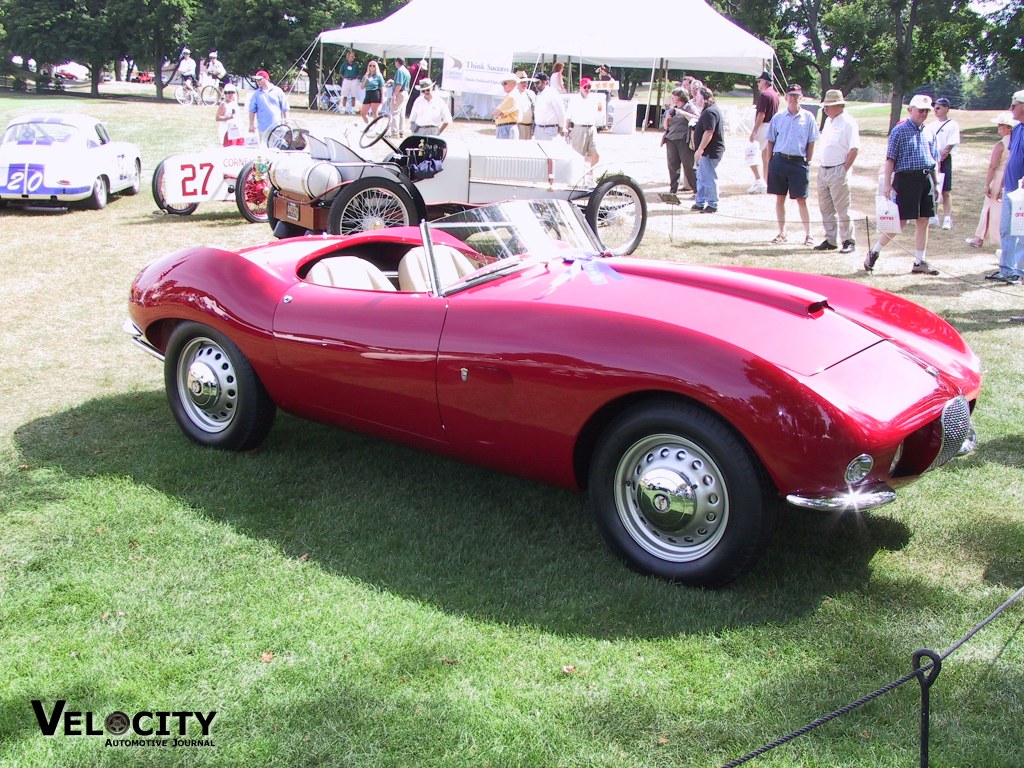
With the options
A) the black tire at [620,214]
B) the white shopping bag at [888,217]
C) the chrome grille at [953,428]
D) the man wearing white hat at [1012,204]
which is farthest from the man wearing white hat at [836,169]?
the chrome grille at [953,428]

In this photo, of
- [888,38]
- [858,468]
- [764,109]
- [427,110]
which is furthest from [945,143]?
[888,38]

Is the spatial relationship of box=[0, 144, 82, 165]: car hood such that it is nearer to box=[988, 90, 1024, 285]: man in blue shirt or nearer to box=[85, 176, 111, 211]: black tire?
box=[85, 176, 111, 211]: black tire

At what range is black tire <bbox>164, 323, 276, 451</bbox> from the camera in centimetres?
466

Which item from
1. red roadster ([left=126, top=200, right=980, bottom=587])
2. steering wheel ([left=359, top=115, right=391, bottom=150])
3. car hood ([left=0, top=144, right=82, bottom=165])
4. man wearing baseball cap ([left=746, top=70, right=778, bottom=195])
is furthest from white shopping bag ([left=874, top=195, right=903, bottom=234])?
car hood ([left=0, top=144, right=82, bottom=165])

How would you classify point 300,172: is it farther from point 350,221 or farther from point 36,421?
point 36,421

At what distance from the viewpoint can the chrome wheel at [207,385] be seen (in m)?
4.77

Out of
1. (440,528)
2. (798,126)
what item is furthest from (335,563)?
(798,126)

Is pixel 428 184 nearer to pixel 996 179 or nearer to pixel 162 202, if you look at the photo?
pixel 162 202

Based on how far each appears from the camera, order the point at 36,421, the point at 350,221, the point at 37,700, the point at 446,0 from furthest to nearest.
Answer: the point at 446,0, the point at 350,221, the point at 36,421, the point at 37,700

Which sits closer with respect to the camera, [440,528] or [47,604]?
[47,604]

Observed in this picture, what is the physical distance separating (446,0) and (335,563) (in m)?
15.0

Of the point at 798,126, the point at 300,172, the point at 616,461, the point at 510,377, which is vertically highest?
the point at 798,126

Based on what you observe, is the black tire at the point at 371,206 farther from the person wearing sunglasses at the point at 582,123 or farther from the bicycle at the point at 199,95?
the bicycle at the point at 199,95

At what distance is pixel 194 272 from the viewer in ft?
16.0
